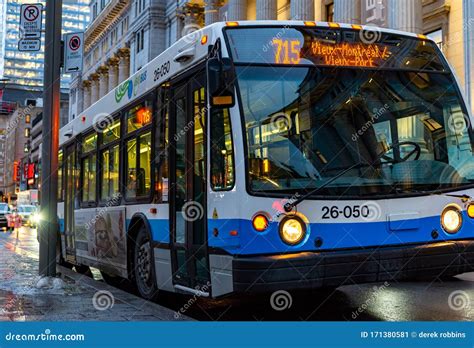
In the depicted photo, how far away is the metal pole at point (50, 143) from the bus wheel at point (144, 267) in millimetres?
1515

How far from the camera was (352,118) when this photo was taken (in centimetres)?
696

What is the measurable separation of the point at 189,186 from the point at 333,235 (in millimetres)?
1886

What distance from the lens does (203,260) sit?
7066mm

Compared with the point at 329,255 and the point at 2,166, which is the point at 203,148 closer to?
the point at 329,255

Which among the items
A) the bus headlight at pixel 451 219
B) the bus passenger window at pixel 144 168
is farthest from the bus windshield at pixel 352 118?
the bus passenger window at pixel 144 168

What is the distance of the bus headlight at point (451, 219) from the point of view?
7.06m

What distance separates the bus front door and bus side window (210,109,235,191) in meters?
0.21

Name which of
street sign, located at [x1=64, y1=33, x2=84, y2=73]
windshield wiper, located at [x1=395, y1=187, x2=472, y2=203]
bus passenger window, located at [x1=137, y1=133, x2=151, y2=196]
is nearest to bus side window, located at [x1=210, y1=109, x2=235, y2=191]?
windshield wiper, located at [x1=395, y1=187, x2=472, y2=203]

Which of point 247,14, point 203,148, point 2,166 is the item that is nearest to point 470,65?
point 203,148

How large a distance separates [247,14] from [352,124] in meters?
32.7

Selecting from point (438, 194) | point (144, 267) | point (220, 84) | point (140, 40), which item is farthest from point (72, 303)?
point (140, 40)

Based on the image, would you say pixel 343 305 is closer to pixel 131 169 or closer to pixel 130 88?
pixel 131 169

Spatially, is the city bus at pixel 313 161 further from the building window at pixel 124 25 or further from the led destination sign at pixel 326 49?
the building window at pixel 124 25

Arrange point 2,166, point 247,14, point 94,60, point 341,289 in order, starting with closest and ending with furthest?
point 341,289
point 247,14
point 94,60
point 2,166
